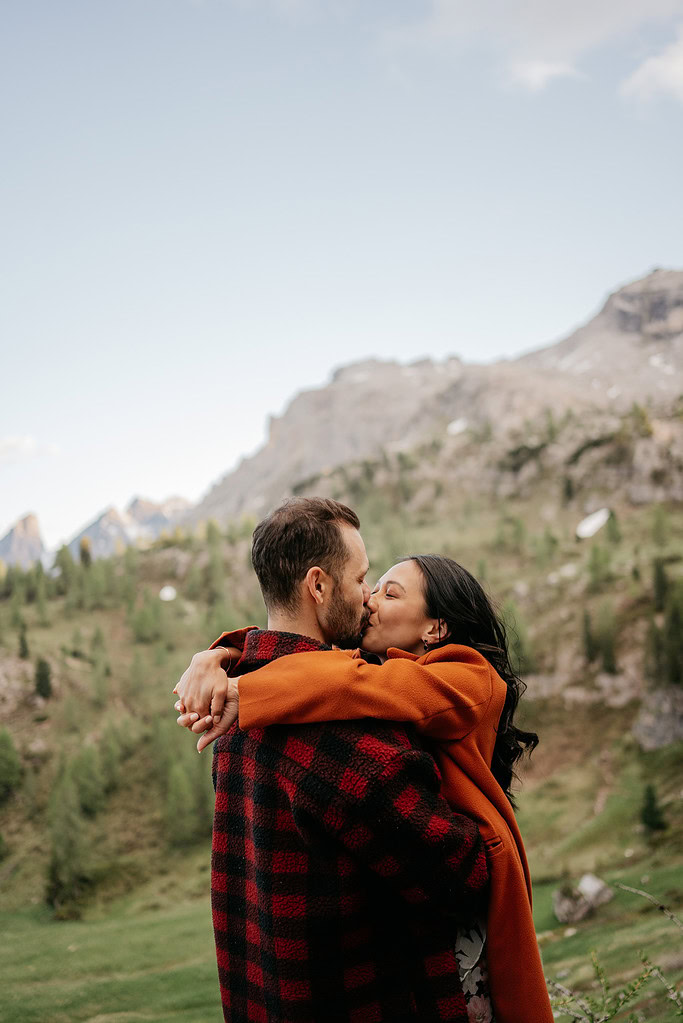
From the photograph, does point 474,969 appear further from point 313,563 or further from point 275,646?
point 313,563

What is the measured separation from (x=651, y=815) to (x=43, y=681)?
38538 millimetres

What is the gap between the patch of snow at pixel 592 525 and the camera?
73.9 m

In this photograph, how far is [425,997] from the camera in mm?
2873

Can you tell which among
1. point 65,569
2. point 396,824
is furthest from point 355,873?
point 65,569

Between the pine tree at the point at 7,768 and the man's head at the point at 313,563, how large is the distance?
119 ft

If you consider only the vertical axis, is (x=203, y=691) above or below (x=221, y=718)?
above

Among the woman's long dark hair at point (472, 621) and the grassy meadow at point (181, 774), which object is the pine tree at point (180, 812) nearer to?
the grassy meadow at point (181, 774)

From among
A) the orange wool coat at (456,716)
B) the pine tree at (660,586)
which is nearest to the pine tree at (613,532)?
the pine tree at (660,586)

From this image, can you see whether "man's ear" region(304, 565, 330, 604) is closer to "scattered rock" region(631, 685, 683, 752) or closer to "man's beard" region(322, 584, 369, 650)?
"man's beard" region(322, 584, 369, 650)

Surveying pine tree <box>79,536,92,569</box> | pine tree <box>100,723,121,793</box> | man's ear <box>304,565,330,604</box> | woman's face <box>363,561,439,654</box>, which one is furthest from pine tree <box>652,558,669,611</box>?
pine tree <box>79,536,92,569</box>

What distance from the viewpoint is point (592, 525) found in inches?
2933

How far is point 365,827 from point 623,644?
165 feet

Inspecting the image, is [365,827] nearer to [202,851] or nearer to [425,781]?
[425,781]

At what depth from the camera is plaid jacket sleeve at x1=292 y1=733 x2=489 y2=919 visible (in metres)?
2.63
